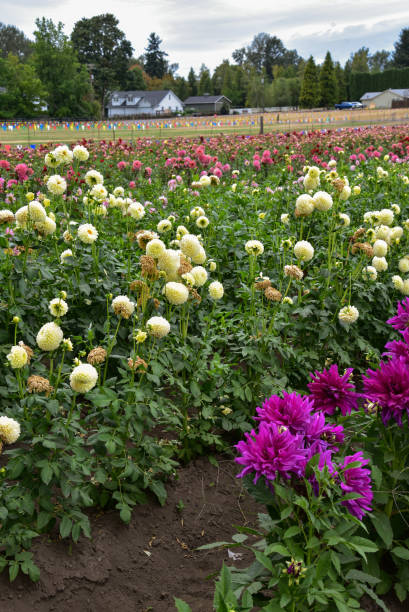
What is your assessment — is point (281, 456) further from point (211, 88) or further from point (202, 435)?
point (211, 88)

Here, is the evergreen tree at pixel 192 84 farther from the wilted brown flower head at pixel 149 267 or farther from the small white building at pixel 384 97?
the wilted brown flower head at pixel 149 267

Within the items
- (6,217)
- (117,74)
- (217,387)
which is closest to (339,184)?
(217,387)

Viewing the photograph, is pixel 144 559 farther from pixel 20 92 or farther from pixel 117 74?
pixel 117 74

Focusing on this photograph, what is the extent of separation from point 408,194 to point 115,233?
3089 millimetres

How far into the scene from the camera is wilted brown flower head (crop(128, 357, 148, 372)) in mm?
2266

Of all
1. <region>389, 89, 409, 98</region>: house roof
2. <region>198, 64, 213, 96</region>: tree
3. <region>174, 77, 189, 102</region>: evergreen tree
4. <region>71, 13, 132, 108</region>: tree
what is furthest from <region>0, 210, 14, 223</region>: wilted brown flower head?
<region>174, 77, 189, 102</region>: evergreen tree

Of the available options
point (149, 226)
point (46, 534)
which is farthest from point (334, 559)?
point (149, 226)

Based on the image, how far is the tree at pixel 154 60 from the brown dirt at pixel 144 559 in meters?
105

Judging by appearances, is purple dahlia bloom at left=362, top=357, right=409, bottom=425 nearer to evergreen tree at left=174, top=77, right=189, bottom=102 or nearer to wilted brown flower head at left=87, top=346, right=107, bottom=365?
wilted brown flower head at left=87, top=346, right=107, bottom=365

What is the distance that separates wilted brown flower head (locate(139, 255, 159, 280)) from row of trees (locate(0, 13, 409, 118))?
4574 centimetres

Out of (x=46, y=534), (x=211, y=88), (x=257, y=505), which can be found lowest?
(x=257, y=505)

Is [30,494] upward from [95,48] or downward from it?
downward

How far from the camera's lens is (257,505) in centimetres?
285

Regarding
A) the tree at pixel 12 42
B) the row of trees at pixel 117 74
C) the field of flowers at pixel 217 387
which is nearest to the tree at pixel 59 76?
the row of trees at pixel 117 74
